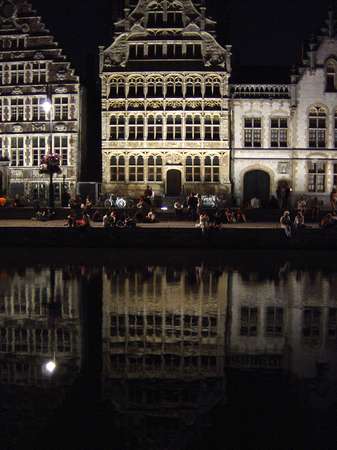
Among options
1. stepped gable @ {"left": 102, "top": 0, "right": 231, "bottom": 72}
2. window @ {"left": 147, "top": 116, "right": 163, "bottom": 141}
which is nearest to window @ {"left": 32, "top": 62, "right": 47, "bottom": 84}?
stepped gable @ {"left": 102, "top": 0, "right": 231, "bottom": 72}

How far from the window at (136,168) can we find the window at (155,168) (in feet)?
1.85

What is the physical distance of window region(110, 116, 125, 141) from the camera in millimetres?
48156

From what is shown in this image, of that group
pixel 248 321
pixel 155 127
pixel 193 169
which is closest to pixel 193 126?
pixel 155 127

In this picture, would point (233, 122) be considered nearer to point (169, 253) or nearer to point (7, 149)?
point (7, 149)

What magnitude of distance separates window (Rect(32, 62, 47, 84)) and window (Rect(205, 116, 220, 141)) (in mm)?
12594

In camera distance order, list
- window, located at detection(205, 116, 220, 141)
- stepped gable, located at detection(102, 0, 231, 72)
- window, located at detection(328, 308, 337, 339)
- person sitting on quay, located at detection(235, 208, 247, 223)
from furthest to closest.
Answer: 1. window, located at detection(205, 116, 220, 141)
2. stepped gable, located at detection(102, 0, 231, 72)
3. person sitting on quay, located at detection(235, 208, 247, 223)
4. window, located at detection(328, 308, 337, 339)

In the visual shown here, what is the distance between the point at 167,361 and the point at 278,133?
38829mm

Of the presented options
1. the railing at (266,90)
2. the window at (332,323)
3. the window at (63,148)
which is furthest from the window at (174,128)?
the window at (332,323)

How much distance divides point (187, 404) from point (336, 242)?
68.4 ft

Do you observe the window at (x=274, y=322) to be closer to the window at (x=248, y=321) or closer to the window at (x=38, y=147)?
the window at (x=248, y=321)

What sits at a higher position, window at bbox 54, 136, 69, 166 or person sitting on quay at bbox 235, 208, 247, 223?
window at bbox 54, 136, 69, 166

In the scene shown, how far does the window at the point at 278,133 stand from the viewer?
4838 centimetres

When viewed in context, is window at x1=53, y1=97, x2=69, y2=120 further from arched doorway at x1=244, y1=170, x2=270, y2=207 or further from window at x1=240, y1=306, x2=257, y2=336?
window at x1=240, y1=306, x2=257, y2=336

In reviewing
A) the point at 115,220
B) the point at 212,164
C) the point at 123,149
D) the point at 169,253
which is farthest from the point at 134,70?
the point at 169,253
